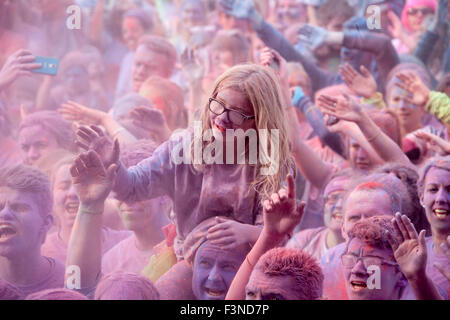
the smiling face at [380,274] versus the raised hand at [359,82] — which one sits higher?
the raised hand at [359,82]

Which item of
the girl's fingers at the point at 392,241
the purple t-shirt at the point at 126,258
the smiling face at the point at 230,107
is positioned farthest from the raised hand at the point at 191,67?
the girl's fingers at the point at 392,241

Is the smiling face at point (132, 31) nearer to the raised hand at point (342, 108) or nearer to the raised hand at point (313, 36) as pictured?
the raised hand at point (313, 36)

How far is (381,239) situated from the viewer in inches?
105

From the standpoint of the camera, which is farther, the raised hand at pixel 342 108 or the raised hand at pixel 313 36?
the raised hand at pixel 313 36

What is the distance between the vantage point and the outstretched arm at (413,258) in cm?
252

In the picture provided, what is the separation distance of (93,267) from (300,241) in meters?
0.90

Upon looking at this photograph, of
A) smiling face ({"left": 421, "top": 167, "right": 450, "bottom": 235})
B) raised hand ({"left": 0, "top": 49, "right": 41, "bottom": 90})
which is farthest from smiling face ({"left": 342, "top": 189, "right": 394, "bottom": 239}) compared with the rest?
raised hand ({"left": 0, "top": 49, "right": 41, "bottom": 90})

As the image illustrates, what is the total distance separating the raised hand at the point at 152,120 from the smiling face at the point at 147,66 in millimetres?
816

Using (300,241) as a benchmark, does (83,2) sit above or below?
above

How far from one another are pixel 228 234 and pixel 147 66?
1.81 metres
